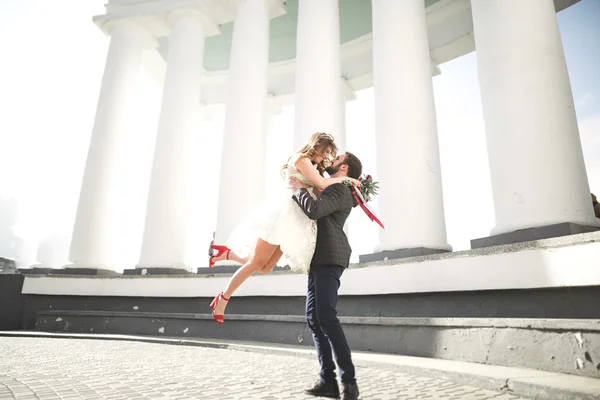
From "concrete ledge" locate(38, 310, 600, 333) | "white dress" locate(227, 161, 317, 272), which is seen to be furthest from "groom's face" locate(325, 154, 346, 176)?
"concrete ledge" locate(38, 310, 600, 333)

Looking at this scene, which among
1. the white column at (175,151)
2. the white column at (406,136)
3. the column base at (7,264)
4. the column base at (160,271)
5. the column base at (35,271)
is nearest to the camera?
the white column at (406,136)

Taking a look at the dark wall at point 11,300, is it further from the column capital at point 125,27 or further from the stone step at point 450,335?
the column capital at point 125,27

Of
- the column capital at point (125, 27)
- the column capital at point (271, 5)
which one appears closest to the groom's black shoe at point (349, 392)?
the column capital at point (271, 5)

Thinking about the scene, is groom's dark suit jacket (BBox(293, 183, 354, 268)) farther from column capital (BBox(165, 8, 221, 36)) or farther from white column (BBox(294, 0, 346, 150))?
column capital (BBox(165, 8, 221, 36))

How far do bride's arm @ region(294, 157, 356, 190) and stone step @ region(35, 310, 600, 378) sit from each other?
3.62 m

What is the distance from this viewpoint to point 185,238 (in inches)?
599

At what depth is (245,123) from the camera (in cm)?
1440

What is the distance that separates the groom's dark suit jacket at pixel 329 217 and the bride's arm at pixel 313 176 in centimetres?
7

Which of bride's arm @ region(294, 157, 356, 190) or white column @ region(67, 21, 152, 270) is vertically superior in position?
white column @ region(67, 21, 152, 270)

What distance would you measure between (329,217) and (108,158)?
15100 millimetres

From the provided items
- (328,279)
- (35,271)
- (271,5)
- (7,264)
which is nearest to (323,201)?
(328,279)

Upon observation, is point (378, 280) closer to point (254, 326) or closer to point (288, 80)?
point (254, 326)

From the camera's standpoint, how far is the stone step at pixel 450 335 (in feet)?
16.8

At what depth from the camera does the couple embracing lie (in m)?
4.26
